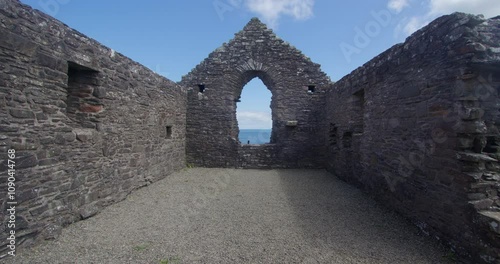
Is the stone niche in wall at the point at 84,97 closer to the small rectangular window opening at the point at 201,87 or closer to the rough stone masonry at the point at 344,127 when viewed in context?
the rough stone masonry at the point at 344,127

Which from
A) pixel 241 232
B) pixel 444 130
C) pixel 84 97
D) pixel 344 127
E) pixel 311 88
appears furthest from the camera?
pixel 311 88

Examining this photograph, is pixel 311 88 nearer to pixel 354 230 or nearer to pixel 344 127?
pixel 344 127

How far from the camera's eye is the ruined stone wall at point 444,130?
345 centimetres

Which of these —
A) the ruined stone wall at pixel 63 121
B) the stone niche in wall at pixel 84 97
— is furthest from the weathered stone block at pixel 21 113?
the stone niche in wall at pixel 84 97

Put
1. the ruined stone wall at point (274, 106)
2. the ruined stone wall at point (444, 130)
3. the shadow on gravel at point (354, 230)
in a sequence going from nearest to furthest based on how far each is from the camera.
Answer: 1. the ruined stone wall at point (444, 130)
2. the shadow on gravel at point (354, 230)
3. the ruined stone wall at point (274, 106)

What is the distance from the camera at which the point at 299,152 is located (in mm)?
11320

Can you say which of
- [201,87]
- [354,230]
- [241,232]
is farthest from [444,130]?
[201,87]

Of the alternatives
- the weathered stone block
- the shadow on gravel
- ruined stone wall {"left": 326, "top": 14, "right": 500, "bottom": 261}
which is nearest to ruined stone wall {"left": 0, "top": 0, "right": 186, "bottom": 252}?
the weathered stone block

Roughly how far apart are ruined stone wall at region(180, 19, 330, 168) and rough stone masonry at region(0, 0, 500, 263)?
2450 millimetres

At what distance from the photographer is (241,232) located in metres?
4.39

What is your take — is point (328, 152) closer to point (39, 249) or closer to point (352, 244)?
point (352, 244)

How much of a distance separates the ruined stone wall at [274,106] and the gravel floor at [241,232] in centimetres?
425

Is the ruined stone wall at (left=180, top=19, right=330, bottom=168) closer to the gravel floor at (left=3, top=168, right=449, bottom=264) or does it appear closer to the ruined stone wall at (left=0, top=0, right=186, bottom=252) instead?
the ruined stone wall at (left=0, top=0, right=186, bottom=252)

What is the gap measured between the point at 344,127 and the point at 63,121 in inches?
294
